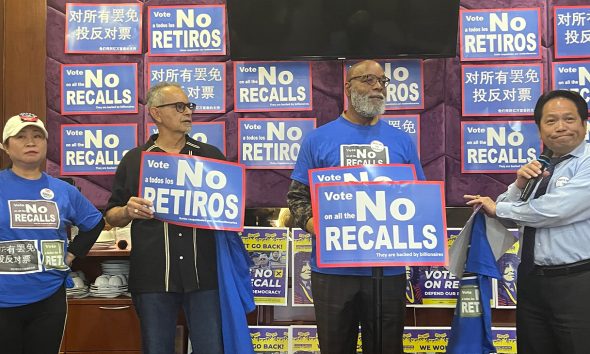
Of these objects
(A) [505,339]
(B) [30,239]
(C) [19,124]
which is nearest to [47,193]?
(B) [30,239]

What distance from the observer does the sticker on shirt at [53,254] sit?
8.59ft

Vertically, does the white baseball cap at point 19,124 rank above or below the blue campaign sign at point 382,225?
above

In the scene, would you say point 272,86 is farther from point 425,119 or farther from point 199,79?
point 425,119

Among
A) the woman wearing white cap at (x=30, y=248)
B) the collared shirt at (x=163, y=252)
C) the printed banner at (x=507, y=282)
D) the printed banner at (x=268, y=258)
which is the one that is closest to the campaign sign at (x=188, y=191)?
the collared shirt at (x=163, y=252)

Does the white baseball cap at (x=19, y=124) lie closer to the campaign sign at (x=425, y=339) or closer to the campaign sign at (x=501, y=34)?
the campaign sign at (x=425, y=339)

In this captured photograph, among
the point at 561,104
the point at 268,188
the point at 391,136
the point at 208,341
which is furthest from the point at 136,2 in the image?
the point at 561,104

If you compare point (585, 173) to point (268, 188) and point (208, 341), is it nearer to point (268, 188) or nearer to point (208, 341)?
point (208, 341)

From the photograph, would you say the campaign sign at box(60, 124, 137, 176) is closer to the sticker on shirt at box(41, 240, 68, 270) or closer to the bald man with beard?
the sticker on shirt at box(41, 240, 68, 270)

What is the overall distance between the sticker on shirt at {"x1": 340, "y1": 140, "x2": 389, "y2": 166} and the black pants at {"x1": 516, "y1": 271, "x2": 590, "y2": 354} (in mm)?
802

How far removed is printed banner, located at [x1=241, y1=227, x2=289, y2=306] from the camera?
3.82 meters

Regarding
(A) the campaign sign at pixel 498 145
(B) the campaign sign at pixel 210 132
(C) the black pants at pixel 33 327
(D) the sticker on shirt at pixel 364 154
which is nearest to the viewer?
(C) the black pants at pixel 33 327

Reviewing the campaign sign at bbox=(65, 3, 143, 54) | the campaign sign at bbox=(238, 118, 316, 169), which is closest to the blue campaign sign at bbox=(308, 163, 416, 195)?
the campaign sign at bbox=(238, 118, 316, 169)

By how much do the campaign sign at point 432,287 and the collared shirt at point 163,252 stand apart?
1566 millimetres

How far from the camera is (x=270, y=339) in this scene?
12.5 feet
